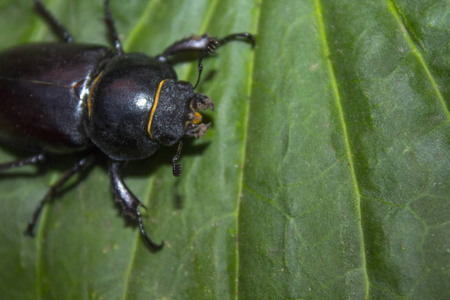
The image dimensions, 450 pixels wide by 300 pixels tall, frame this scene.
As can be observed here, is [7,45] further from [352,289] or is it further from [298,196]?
[352,289]

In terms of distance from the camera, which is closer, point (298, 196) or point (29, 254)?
point (298, 196)

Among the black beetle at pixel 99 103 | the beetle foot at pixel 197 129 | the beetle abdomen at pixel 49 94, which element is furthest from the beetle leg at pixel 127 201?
the beetle foot at pixel 197 129

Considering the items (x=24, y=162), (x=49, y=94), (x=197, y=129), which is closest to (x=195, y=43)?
(x=197, y=129)

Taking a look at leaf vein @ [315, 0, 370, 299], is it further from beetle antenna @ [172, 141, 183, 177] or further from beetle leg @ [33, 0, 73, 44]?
beetle leg @ [33, 0, 73, 44]

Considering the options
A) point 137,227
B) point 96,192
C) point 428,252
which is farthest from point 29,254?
point 428,252

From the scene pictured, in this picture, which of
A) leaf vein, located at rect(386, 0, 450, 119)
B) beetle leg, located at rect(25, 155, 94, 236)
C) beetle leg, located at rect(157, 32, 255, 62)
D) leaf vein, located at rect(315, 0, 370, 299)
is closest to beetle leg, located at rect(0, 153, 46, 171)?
→ beetle leg, located at rect(25, 155, 94, 236)

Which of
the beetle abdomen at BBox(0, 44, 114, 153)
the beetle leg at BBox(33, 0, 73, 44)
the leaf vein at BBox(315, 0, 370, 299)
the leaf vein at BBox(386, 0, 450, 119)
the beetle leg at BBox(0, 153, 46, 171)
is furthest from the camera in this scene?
the beetle leg at BBox(33, 0, 73, 44)
